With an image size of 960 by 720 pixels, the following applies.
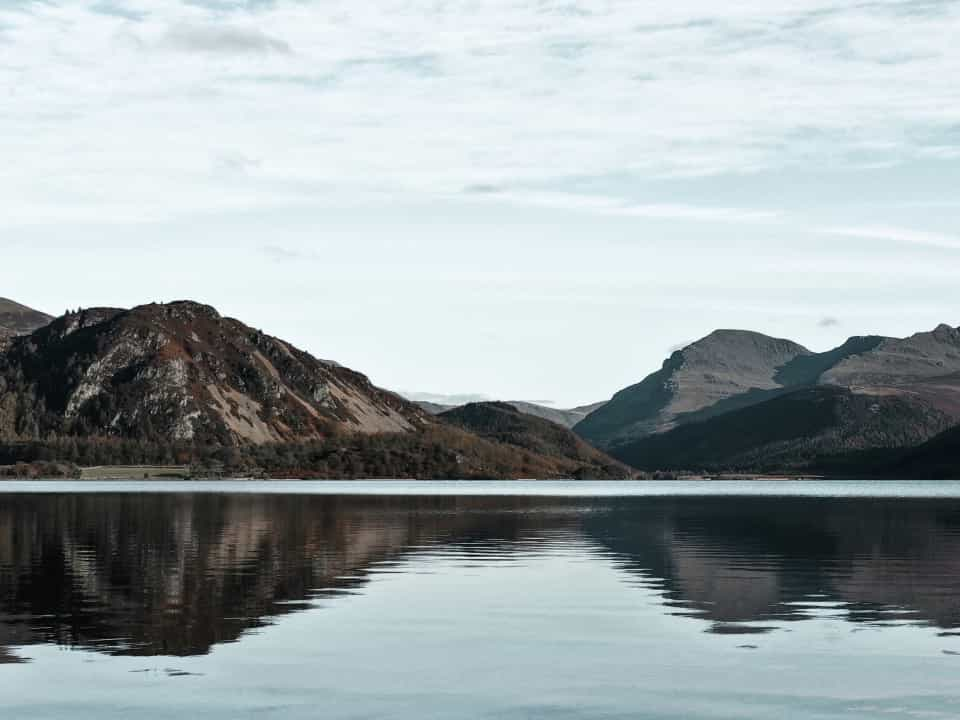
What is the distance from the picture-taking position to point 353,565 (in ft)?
276

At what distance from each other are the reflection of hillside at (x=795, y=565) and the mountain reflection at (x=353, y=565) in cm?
13

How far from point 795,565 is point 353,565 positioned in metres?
27.7

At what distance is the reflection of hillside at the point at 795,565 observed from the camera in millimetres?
61594

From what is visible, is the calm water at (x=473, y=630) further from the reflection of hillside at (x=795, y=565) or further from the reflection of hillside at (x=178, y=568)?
the reflection of hillside at (x=795, y=565)

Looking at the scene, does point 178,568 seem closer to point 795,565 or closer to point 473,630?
point 473,630

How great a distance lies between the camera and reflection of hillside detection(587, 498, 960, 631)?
61.6 metres

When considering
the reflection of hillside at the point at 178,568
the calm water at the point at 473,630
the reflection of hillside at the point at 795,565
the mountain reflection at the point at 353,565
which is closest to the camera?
the calm water at the point at 473,630

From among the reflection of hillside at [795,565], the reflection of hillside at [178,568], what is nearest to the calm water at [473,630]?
the reflection of hillside at [178,568]

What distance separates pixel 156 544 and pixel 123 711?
68619 mm

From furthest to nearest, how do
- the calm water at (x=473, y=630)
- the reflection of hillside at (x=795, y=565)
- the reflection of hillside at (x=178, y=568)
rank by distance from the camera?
the reflection of hillside at (x=795, y=565), the reflection of hillside at (x=178, y=568), the calm water at (x=473, y=630)

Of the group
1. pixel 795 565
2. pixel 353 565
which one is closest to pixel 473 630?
pixel 353 565

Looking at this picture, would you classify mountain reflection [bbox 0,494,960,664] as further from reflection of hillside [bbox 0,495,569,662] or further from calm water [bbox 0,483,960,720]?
calm water [bbox 0,483,960,720]

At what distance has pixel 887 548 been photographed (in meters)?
104

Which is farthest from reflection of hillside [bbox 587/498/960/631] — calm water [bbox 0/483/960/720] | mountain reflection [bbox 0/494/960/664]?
calm water [bbox 0/483/960/720]
